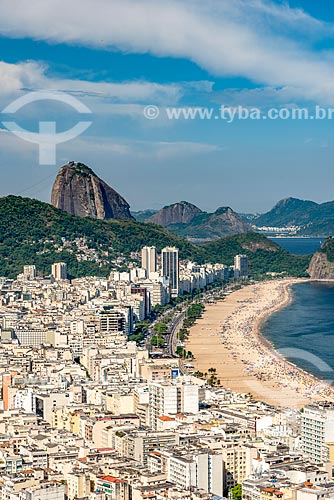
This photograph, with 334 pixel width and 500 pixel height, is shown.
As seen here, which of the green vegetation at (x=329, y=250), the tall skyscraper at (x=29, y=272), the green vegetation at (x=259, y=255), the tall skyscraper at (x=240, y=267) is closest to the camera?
the tall skyscraper at (x=29, y=272)

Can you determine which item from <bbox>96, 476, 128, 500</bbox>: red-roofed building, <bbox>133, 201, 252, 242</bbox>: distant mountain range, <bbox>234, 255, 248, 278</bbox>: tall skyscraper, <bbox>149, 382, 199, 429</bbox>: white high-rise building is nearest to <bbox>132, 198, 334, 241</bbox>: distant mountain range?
<bbox>133, 201, 252, 242</bbox>: distant mountain range

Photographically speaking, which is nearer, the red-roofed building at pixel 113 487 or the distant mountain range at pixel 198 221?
the red-roofed building at pixel 113 487

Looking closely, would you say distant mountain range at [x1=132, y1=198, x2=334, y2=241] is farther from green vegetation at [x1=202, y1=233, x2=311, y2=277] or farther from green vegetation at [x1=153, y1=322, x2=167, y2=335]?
green vegetation at [x1=153, y1=322, x2=167, y2=335]

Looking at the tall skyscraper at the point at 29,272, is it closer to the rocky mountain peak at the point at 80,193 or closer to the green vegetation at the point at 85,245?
the green vegetation at the point at 85,245

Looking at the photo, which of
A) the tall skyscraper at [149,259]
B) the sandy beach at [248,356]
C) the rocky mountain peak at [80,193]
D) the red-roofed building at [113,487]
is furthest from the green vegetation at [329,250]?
the red-roofed building at [113,487]

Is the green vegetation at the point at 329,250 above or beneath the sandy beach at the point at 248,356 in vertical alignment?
above

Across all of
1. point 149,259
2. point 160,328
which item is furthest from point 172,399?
point 149,259
